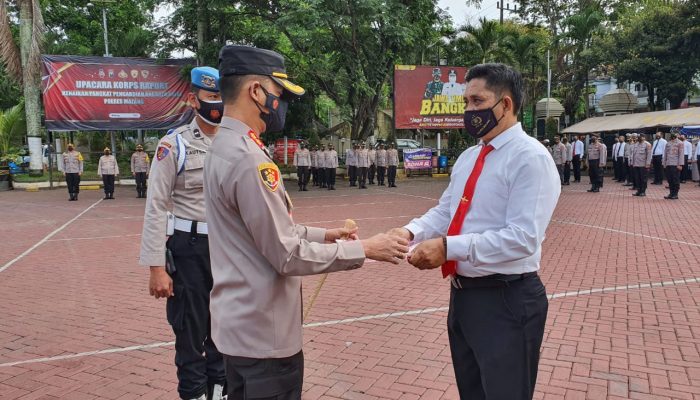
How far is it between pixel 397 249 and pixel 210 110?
182cm

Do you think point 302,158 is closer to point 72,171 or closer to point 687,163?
point 72,171

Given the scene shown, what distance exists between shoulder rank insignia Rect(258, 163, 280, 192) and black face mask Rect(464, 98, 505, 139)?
96cm

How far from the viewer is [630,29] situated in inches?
1016

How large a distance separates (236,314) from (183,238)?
4.73 feet

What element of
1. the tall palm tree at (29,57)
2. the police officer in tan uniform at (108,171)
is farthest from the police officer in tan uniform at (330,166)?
the tall palm tree at (29,57)

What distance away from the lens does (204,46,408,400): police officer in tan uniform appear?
198cm

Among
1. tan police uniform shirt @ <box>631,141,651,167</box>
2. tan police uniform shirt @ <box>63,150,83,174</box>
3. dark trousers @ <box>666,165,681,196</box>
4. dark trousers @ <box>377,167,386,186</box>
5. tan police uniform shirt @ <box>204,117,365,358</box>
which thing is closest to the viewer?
tan police uniform shirt @ <box>204,117,365,358</box>

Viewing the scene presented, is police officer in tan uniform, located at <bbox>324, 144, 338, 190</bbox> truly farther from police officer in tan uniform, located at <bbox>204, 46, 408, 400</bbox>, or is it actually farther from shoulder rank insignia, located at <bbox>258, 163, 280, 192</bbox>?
shoulder rank insignia, located at <bbox>258, 163, 280, 192</bbox>

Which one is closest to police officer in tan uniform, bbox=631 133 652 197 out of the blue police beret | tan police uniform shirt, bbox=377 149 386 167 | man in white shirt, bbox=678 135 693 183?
man in white shirt, bbox=678 135 693 183

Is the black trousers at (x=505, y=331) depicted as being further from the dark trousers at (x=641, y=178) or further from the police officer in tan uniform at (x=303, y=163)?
the police officer in tan uniform at (x=303, y=163)

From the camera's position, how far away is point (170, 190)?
338cm

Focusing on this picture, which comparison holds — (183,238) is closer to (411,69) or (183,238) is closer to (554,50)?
(411,69)

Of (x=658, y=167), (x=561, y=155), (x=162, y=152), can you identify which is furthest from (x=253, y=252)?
(x=658, y=167)

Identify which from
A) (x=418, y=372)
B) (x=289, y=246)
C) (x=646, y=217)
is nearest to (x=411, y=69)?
(x=646, y=217)
